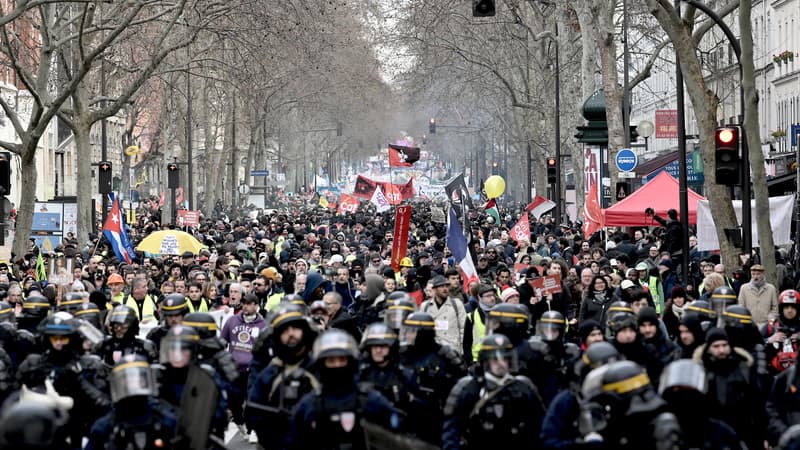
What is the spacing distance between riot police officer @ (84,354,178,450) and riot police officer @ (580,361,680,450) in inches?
85.1

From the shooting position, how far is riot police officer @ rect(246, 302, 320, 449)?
9469mm

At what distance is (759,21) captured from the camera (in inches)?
2095

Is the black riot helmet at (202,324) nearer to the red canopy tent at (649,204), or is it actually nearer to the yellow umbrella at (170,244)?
the yellow umbrella at (170,244)

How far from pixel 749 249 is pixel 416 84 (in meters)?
37.6

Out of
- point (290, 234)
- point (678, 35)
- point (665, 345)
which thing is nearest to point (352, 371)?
point (665, 345)

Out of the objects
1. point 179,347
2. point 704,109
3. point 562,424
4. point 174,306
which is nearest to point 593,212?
point 704,109

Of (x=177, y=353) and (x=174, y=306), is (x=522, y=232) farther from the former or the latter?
(x=177, y=353)

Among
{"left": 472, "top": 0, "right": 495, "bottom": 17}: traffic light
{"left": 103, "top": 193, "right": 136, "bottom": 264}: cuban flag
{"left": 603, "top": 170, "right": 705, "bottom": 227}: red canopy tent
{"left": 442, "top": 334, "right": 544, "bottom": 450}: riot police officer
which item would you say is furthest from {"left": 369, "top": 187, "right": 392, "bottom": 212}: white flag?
{"left": 442, "top": 334, "right": 544, "bottom": 450}: riot police officer

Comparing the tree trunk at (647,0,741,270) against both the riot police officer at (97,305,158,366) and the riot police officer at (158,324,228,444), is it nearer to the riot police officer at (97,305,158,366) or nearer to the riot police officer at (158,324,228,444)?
the riot police officer at (97,305,158,366)

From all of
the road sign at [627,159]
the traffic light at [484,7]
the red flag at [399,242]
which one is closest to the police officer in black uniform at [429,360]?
the traffic light at [484,7]

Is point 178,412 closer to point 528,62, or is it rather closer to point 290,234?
point 290,234

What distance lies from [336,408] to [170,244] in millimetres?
17470

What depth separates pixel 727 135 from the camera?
1703 cm

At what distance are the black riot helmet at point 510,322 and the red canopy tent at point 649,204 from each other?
1717 centimetres
